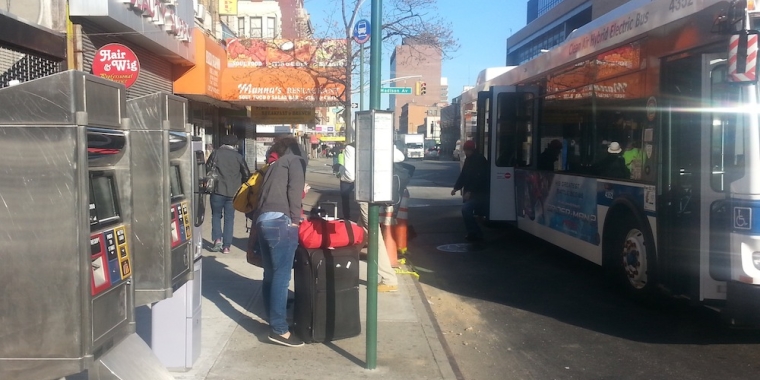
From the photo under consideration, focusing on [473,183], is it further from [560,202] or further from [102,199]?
[102,199]

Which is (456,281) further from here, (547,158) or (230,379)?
(230,379)

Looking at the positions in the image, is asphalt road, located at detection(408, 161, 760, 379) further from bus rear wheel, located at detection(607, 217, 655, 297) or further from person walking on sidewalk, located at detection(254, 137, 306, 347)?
person walking on sidewalk, located at detection(254, 137, 306, 347)

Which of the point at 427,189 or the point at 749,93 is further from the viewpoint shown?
the point at 427,189

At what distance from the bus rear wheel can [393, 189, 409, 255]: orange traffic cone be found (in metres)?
3.08

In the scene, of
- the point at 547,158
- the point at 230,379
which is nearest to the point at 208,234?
the point at 547,158

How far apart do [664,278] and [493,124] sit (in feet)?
19.2

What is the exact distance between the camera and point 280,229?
238 inches

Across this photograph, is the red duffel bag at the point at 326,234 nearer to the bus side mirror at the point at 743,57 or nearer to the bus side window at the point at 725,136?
the bus side window at the point at 725,136

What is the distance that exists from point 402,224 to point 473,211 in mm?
2205

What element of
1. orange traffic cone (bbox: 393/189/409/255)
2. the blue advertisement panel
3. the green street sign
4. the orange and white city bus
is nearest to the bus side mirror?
the orange and white city bus

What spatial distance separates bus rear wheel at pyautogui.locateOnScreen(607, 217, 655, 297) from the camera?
7.61 metres

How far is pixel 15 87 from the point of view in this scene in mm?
3227

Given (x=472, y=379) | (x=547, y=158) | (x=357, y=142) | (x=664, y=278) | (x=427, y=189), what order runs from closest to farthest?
(x=357, y=142) < (x=472, y=379) < (x=664, y=278) < (x=547, y=158) < (x=427, y=189)

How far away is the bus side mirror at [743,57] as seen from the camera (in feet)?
18.9
